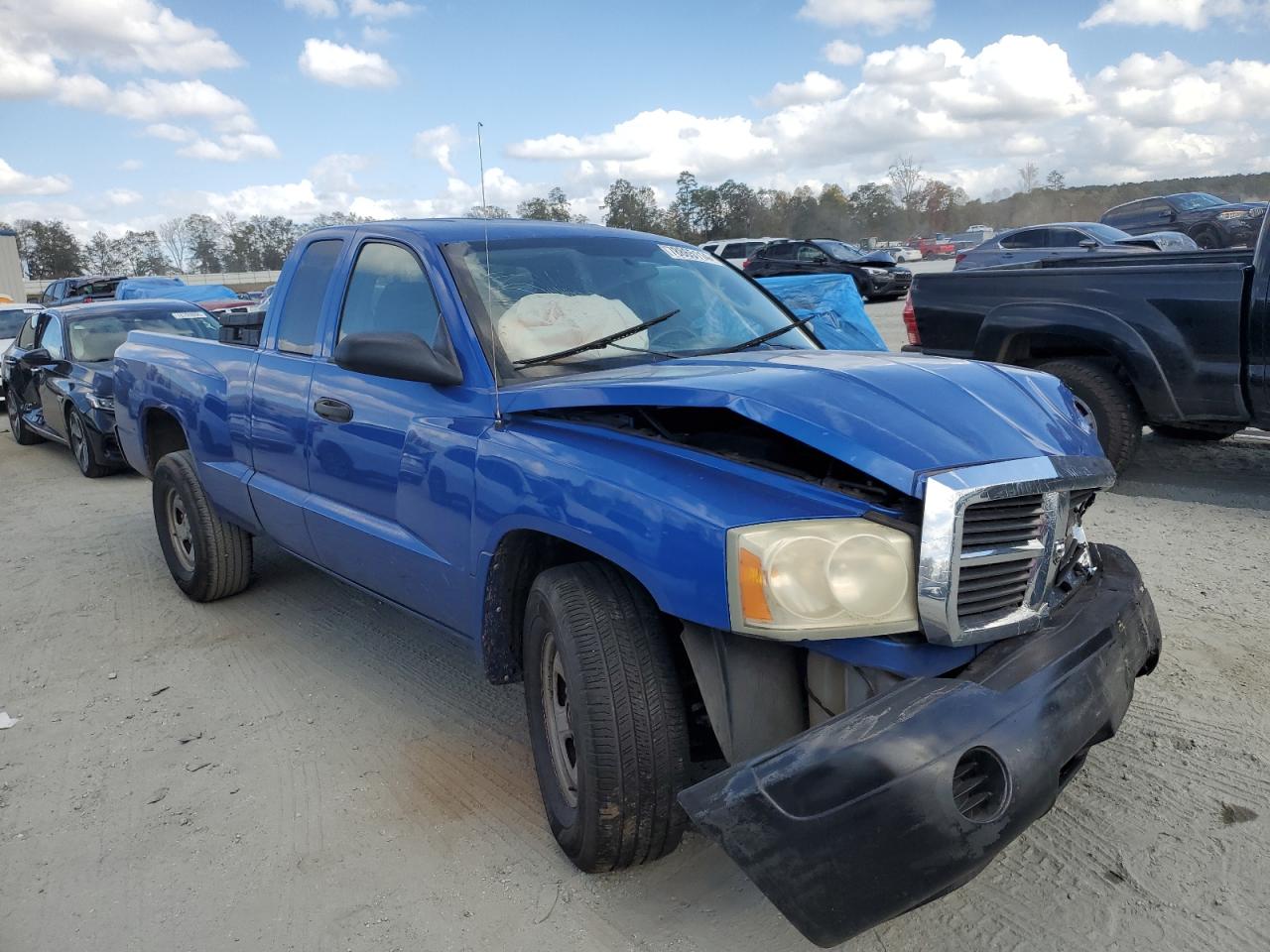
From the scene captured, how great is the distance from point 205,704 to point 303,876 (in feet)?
4.71

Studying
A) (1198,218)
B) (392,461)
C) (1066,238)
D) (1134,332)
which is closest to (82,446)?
(392,461)

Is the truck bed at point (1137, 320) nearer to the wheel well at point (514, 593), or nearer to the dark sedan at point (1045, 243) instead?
the wheel well at point (514, 593)

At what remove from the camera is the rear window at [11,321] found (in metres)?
15.5

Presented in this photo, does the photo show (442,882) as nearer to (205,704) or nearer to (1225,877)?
(205,704)

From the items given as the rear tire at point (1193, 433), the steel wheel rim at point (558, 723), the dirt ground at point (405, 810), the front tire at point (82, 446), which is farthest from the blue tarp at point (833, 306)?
the front tire at point (82, 446)

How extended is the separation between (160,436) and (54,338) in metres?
5.07

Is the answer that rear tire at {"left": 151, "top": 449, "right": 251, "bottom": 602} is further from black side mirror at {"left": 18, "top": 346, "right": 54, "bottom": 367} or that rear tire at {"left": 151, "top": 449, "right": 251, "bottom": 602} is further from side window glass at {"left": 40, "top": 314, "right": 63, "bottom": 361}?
side window glass at {"left": 40, "top": 314, "right": 63, "bottom": 361}

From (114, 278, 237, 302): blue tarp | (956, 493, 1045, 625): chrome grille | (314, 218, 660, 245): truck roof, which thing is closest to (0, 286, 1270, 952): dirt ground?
(956, 493, 1045, 625): chrome grille

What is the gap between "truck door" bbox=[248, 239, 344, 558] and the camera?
3.88 metres

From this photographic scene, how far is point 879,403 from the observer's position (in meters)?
2.34

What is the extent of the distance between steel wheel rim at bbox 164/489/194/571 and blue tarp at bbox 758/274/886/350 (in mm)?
4273

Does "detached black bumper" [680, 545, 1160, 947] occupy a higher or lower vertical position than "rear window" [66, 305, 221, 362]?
lower

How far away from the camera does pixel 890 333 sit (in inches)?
565

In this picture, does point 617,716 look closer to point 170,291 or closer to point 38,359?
point 38,359
